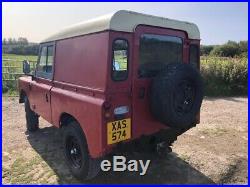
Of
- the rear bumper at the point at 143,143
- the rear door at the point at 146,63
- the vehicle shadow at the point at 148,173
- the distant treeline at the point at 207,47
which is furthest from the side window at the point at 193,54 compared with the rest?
the distant treeline at the point at 207,47

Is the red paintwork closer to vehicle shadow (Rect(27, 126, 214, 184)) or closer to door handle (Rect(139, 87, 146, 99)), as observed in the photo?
door handle (Rect(139, 87, 146, 99))

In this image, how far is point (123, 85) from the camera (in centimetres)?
339

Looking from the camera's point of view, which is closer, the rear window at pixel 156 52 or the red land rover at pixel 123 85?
the red land rover at pixel 123 85

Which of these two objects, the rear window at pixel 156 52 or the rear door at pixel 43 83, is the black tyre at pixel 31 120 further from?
the rear window at pixel 156 52

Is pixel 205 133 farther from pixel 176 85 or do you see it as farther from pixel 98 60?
pixel 98 60

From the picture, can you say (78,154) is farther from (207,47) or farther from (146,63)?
(207,47)

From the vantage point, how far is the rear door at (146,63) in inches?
138

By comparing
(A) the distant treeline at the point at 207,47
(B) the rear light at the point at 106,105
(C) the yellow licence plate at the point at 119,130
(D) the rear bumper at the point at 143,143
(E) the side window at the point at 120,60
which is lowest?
(D) the rear bumper at the point at 143,143

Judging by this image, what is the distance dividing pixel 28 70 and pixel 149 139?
3133 mm

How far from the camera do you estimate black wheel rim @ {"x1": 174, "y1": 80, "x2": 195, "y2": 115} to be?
3.57m

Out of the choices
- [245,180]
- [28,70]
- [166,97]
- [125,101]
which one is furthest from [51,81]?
[245,180]

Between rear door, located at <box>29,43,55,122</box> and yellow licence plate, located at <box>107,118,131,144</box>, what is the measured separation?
1.71 m

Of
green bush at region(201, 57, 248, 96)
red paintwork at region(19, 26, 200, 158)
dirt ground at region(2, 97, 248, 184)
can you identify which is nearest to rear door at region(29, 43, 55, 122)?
red paintwork at region(19, 26, 200, 158)

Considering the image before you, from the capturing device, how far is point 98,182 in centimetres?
396
